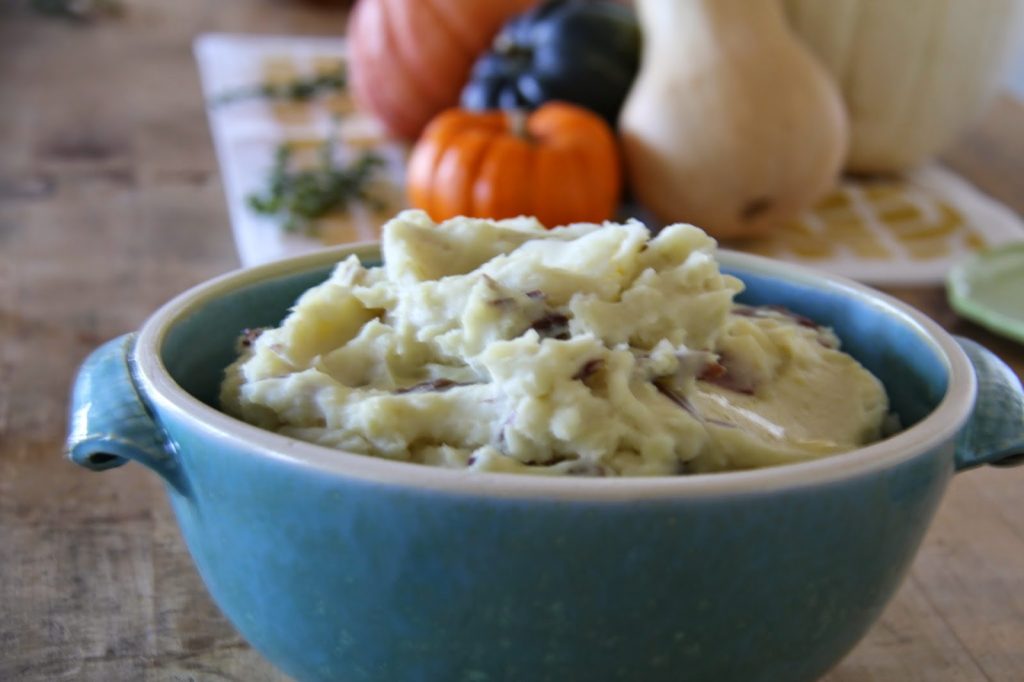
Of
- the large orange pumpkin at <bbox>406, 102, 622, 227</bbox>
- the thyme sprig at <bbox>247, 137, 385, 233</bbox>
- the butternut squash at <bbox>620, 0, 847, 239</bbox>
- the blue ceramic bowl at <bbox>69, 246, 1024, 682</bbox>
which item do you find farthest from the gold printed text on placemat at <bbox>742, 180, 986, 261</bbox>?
the blue ceramic bowl at <bbox>69, 246, 1024, 682</bbox>

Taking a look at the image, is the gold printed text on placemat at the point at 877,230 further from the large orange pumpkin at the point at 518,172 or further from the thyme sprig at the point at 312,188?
the thyme sprig at the point at 312,188

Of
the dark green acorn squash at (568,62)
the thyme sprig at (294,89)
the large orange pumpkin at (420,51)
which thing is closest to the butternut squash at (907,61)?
the dark green acorn squash at (568,62)

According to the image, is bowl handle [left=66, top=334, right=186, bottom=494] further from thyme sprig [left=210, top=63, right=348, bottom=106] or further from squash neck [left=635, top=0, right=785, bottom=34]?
thyme sprig [left=210, top=63, right=348, bottom=106]

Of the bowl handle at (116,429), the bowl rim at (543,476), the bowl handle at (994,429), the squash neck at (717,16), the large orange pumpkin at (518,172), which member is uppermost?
the bowl rim at (543,476)

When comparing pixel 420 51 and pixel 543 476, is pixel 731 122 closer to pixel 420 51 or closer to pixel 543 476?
pixel 420 51

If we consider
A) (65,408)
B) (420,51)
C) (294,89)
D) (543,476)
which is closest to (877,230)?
(420,51)

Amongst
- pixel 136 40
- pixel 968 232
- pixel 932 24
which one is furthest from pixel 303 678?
pixel 136 40
